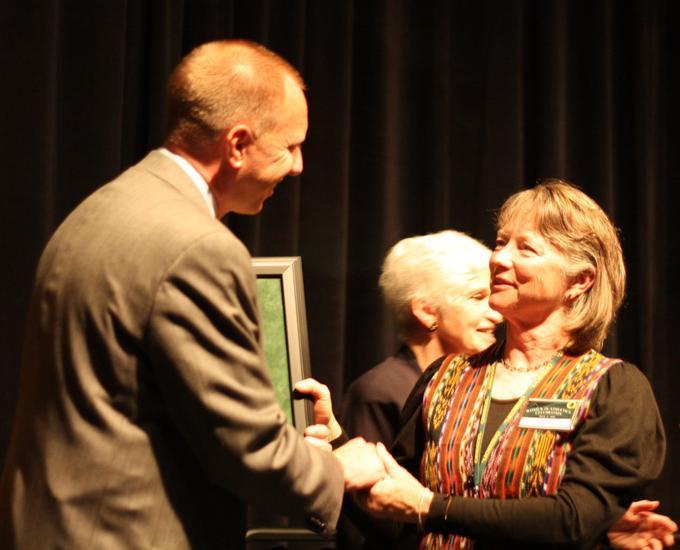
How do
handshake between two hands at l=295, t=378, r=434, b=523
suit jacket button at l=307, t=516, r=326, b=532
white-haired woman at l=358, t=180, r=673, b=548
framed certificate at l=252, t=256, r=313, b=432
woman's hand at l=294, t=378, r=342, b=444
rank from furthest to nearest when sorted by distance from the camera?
1. framed certificate at l=252, t=256, r=313, b=432
2. woman's hand at l=294, t=378, r=342, b=444
3. handshake between two hands at l=295, t=378, r=434, b=523
4. white-haired woman at l=358, t=180, r=673, b=548
5. suit jacket button at l=307, t=516, r=326, b=532

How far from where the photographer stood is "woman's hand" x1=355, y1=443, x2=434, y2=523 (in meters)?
2.06

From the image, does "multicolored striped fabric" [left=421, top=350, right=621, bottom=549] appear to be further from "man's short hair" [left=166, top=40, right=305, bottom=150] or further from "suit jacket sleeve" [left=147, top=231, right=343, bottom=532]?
"man's short hair" [left=166, top=40, right=305, bottom=150]

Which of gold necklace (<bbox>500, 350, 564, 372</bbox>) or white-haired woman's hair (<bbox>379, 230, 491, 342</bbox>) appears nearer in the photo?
gold necklace (<bbox>500, 350, 564, 372</bbox>)

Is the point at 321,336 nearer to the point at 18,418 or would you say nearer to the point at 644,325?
the point at 644,325

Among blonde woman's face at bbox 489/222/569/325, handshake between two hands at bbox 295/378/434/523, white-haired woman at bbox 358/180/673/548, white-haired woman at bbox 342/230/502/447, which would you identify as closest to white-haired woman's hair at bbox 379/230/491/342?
white-haired woman at bbox 342/230/502/447

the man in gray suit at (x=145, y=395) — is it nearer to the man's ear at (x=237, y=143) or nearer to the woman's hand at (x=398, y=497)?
the man's ear at (x=237, y=143)

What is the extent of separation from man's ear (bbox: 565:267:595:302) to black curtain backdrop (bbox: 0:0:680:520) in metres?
1.58

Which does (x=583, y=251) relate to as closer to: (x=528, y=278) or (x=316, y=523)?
(x=528, y=278)

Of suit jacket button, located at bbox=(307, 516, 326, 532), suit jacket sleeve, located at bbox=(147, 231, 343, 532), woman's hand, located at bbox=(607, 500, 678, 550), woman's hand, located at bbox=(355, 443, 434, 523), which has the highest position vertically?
suit jacket sleeve, located at bbox=(147, 231, 343, 532)

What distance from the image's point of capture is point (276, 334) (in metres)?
2.69

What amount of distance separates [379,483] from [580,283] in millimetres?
664

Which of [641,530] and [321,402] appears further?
[321,402]

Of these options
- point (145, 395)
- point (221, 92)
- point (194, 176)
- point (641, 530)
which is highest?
point (221, 92)

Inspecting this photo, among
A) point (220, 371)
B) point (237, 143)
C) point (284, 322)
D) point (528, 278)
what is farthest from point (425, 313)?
point (220, 371)
